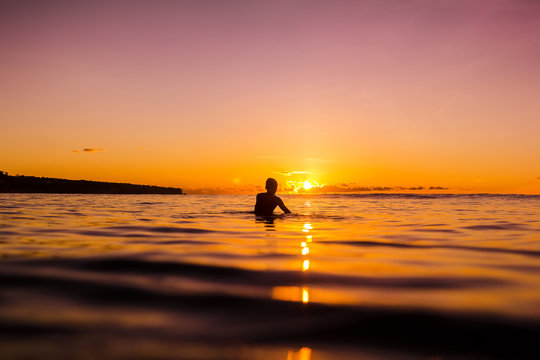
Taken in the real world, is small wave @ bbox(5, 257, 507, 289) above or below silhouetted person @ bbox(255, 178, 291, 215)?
below

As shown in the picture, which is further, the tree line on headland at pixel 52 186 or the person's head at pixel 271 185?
the tree line on headland at pixel 52 186

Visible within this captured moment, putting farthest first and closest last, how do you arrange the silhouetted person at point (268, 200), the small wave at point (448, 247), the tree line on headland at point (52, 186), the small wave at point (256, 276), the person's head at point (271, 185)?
1. the tree line on headland at point (52, 186)
2. the silhouetted person at point (268, 200)
3. the person's head at point (271, 185)
4. the small wave at point (448, 247)
5. the small wave at point (256, 276)

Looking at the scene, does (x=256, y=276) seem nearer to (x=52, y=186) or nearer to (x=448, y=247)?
(x=448, y=247)

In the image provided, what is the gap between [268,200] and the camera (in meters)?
15.8

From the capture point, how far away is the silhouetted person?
15113 millimetres

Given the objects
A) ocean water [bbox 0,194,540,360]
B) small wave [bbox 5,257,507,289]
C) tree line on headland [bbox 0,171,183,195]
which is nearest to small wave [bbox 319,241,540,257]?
ocean water [bbox 0,194,540,360]

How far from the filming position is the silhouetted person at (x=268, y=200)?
15.1 m

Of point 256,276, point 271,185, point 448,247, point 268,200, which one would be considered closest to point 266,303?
point 256,276

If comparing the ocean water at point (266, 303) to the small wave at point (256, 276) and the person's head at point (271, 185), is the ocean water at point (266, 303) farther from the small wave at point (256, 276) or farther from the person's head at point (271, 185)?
Answer: the person's head at point (271, 185)

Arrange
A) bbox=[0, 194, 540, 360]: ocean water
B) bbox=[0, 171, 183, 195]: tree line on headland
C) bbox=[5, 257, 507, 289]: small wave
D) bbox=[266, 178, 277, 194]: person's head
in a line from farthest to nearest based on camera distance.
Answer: bbox=[0, 171, 183, 195]: tree line on headland → bbox=[266, 178, 277, 194]: person's head → bbox=[5, 257, 507, 289]: small wave → bbox=[0, 194, 540, 360]: ocean water

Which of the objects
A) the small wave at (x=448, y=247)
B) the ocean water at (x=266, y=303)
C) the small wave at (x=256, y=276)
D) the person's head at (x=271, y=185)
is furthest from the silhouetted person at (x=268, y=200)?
the small wave at (x=256, y=276)

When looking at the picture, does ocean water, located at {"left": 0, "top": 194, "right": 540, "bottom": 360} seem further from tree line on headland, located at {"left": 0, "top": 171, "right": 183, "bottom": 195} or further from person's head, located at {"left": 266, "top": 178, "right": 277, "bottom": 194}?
tree line on headland, located at {"left": 0, "top": 171, "right": 183, "bottom": 195}

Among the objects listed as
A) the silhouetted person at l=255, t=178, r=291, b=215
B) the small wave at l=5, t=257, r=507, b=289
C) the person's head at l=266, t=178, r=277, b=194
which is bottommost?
the small wave at l=5, t=257, r=507, b=289

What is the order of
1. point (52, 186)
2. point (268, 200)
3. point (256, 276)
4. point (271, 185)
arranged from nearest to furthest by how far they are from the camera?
1. point (256, 276)
2. point (271, 185)
3. point (268, 200)
4. point (52, 186)
